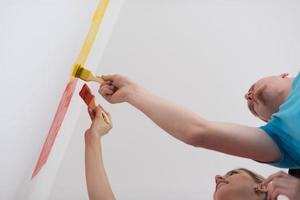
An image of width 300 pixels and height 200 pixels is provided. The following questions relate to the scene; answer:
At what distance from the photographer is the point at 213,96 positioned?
1273 millimetres

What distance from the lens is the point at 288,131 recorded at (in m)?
0.63

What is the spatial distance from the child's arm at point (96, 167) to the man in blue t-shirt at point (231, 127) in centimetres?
14

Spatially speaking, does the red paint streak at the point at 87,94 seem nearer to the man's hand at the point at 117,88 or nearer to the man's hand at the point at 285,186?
the man's hand at the point at 117,88

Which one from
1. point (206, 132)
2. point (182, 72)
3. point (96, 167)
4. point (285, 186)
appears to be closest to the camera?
point (206, 132)

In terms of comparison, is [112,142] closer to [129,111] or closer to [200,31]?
[129,111]

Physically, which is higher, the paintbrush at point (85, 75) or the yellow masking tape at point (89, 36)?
the yellow masking tape at point (89, 36)

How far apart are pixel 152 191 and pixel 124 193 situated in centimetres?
9

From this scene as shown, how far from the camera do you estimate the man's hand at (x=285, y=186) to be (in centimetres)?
65

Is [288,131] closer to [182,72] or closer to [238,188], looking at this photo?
[238,188]

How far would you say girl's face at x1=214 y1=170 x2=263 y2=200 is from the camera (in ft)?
2.72

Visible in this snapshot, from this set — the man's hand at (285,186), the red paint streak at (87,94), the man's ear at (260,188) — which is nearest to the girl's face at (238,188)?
the man's ear at (260,188)

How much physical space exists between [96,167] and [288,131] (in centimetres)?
38

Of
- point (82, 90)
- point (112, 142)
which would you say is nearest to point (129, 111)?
point (112, 142)

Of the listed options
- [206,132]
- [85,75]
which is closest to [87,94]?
[85,75]
